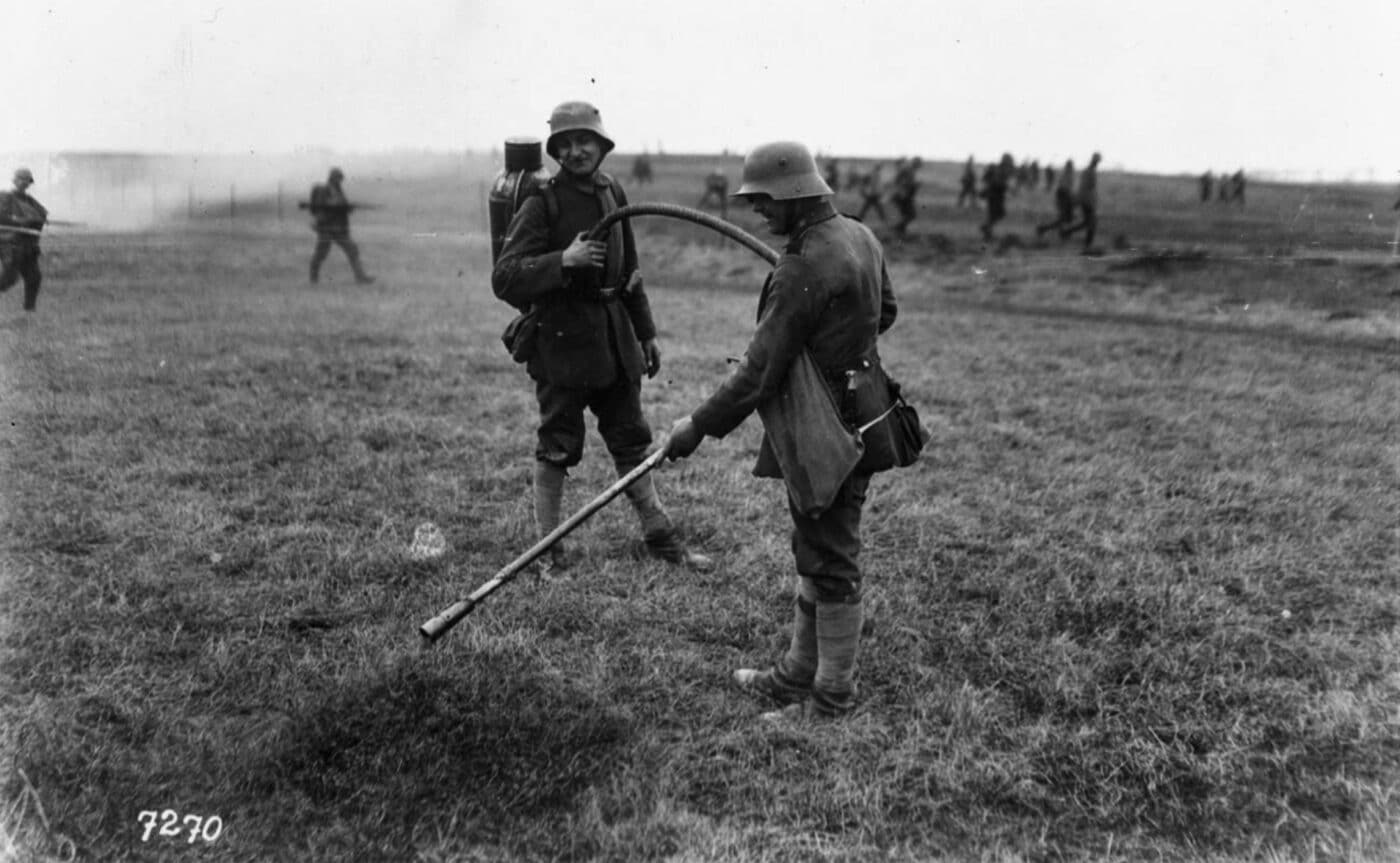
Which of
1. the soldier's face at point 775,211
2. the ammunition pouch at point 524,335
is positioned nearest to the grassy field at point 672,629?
the ammunition pouch at point 524,335

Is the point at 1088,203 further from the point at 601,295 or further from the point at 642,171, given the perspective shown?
the point at 601,295

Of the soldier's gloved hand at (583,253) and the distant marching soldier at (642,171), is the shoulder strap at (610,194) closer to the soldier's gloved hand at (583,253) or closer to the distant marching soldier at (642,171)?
the soldier's gloved hand at (583,253)

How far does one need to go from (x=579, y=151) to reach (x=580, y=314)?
780 mm

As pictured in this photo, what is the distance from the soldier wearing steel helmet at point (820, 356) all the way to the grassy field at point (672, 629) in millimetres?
402

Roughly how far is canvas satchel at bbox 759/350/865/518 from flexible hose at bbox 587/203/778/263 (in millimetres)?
469

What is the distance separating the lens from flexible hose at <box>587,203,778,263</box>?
374cm

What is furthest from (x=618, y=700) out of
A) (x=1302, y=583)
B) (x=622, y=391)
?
(x=1302, y=583)

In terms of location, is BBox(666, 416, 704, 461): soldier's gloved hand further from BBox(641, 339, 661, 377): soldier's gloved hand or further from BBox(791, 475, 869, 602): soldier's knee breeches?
BBox(641, 339, 661, 377): soldier's gloved hand

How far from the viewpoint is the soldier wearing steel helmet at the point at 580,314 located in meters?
4.67

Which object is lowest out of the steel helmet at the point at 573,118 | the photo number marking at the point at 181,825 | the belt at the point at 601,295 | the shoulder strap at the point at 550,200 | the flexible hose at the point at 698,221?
the photo number marking at the point at 181,825

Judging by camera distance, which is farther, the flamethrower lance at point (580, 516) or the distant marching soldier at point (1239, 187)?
the distant marching soldier at point (1239, 187)

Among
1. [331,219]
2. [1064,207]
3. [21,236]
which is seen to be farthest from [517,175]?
[1064,207]

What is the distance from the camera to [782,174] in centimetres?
349

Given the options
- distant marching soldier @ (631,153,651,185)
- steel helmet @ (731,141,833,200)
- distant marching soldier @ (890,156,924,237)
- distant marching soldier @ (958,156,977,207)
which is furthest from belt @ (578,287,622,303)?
distant marching soldier @ (631,153,651,185)
